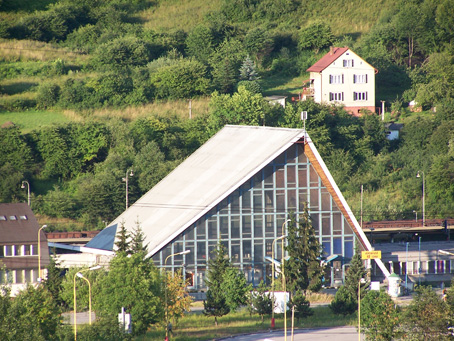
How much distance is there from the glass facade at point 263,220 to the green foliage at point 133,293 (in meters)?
11.3

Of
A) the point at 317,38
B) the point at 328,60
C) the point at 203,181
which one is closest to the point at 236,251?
the point at 203,181

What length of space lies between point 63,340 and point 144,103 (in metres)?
56.4

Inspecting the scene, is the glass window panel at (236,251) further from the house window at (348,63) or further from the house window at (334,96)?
the house window at (348,63)

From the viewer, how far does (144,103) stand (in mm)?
98375

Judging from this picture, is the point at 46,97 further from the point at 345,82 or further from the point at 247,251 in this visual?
the point at 247,251

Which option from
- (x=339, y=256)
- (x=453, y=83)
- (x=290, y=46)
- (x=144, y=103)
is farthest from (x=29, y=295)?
(x=290, y=46)

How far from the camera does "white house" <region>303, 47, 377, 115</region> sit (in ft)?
325

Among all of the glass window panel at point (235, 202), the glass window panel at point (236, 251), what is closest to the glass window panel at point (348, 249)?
the glass window panel at point (236, 251)

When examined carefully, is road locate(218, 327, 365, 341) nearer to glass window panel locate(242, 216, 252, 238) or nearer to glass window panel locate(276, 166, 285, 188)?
glass window panel locate(242, 216, 252, 238)

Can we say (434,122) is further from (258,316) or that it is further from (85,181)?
(258,316)

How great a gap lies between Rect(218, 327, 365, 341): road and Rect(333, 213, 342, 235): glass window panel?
457 inches

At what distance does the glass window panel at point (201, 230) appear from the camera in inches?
2480

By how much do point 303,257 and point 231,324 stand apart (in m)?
7.67

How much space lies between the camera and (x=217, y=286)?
190 feet
